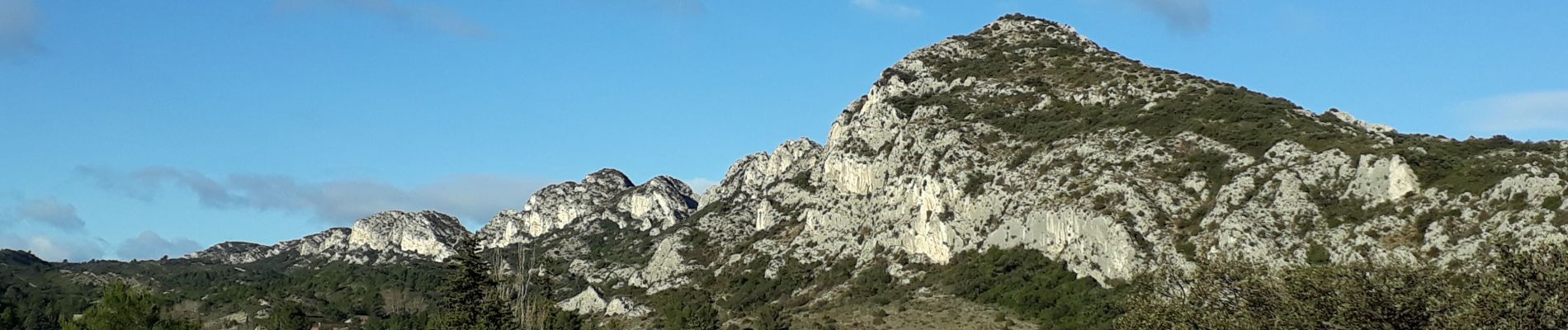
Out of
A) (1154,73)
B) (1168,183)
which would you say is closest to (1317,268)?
(1168,183)

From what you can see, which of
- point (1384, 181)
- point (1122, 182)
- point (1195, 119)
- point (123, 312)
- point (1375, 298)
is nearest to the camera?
point (1375, 298)

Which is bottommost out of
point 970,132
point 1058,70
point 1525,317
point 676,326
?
point 1525,317

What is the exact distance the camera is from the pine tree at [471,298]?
4326 inches

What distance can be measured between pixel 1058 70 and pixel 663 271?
7335cm

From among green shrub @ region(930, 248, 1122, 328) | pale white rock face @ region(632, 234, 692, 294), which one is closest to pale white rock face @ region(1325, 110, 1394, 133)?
green shrub @ region(930, 248, 1122, 328)

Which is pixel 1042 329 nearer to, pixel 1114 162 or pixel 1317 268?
pixel 1114 162

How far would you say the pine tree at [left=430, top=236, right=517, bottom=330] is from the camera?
109875 mm

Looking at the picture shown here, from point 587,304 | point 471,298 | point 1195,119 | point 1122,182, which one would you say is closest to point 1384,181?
point 1122,182

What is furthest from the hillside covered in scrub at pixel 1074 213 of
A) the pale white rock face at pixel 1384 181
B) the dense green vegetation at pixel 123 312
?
the dense green vegetation at pixel 123 312

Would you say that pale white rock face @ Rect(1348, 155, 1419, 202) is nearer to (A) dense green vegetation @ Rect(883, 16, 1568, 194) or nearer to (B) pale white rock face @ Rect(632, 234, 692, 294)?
(A) dense green vegetation @ Rect(883, 16, 1568, 194)

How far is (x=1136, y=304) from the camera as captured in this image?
5366 cm

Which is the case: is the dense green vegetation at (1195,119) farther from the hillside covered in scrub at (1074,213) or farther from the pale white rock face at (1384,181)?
the pale white rock face at (1384,181)

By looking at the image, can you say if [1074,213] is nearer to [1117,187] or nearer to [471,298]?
[1117,187]

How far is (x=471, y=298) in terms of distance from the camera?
112188 millimetres
